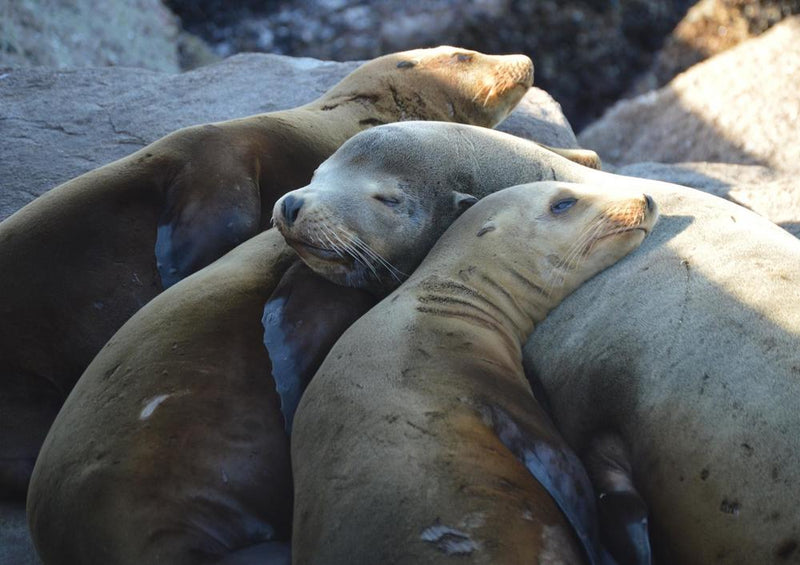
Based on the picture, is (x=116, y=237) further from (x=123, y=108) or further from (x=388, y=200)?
(x=123, y=108)

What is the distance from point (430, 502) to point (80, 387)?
1.36 metres

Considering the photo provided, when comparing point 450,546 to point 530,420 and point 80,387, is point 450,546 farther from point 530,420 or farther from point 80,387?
point 80,387

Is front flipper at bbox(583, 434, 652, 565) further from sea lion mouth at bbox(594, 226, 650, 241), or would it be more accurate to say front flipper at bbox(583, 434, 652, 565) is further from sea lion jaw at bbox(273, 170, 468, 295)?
sea lion jaw at bbox(273, 170, 468, 295)

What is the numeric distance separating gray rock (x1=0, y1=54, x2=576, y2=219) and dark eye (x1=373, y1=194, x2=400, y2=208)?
2.09 metres

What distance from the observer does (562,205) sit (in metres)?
3.71

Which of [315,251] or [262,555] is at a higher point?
[315,251]

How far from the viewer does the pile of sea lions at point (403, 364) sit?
8.86 feet

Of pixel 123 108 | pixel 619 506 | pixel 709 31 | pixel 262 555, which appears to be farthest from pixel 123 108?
pixel 709 31

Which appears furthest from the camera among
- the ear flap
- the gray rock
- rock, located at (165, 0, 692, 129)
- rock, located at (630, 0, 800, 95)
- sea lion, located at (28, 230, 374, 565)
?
rock, located at (165, 0, 692, 129)

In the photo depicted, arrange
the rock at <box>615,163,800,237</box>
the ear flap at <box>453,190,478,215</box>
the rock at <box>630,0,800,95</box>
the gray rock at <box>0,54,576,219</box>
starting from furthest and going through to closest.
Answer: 1. the rock at <box>630,0,800,95</box>
2. the gray rock at <box>0,54,576,219</box>
3. the rock at <box>615,163,800,237</box>
4. the ear flap at <box>453,190,478,215</box>

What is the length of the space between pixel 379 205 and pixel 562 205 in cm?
66

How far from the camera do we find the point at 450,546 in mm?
2420

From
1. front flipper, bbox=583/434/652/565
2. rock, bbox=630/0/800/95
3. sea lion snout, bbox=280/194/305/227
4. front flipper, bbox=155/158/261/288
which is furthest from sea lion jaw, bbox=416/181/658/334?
rock, bbox=630/0/800/95

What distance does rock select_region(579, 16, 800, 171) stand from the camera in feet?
24.6
